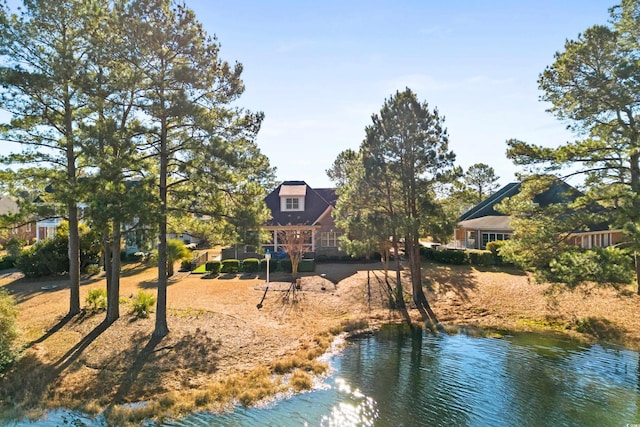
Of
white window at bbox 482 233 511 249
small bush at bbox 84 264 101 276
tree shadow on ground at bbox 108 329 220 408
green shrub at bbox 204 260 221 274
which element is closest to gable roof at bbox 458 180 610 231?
white window at bbox 482 233 511 249

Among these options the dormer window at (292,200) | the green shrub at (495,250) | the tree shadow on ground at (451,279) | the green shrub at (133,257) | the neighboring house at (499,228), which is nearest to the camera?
the tree shadow on ground at (451,279)

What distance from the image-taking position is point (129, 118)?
15062 mm

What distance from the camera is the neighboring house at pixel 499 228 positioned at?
1171 inches

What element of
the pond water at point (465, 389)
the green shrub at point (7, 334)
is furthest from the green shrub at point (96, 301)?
the pond water at point (465, 389)

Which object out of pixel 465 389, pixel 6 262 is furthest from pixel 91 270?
pixel 465 389

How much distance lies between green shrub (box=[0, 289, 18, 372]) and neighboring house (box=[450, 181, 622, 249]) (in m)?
24.3

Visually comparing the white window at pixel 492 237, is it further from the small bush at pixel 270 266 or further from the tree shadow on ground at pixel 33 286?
the tree shadow on ground at pixel 33 286

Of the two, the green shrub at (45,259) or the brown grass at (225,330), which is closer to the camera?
the brown grass at (225,330)

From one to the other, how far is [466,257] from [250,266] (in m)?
16.0

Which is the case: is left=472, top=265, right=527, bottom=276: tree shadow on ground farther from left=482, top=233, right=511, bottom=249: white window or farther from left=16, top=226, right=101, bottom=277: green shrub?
left=16, top=226, right=101, bottom=277: green shrub

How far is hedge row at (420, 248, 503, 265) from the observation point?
27562mm

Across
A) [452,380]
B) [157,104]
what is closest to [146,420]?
[452,380]

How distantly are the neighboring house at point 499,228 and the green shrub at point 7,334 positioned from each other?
24287 millimetres

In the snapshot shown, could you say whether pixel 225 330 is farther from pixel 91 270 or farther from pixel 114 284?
pixel 91 270
